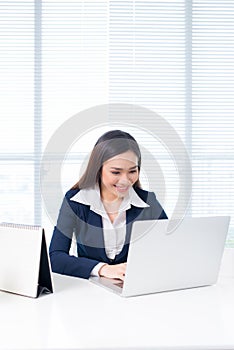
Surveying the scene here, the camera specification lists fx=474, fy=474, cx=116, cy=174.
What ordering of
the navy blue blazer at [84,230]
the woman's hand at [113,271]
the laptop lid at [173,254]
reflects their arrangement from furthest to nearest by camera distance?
the navy blue blazer at [84,230]
the woman's hand at [113,271]
the laptop lid at [173,254]

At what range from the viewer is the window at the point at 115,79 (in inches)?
131

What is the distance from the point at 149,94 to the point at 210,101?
0.45 metres

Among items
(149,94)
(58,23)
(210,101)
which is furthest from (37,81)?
(210,101)

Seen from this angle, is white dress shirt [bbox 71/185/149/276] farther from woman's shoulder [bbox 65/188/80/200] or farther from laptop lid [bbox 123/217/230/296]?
laptop lid [bbox 123/217/230/296]

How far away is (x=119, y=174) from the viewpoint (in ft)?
6.29

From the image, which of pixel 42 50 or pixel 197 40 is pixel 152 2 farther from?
pixel 42 50

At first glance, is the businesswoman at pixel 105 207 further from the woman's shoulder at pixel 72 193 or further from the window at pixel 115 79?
the window at pixel 115 79

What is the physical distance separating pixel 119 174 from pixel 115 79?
1.63m

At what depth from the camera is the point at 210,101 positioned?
3.46 m

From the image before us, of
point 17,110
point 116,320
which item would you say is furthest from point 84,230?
point 17,110

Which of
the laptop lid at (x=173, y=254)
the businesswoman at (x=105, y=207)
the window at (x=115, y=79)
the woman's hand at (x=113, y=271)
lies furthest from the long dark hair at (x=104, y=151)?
the window at (x=115, y=79)

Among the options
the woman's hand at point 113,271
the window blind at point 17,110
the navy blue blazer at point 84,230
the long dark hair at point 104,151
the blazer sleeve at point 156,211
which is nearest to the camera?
the woman's hand at point 113,271

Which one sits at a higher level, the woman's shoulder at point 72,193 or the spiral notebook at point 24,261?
the woman's shoulder at point 72,193

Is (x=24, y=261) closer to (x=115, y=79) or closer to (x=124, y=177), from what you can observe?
(x=124, y=177)
